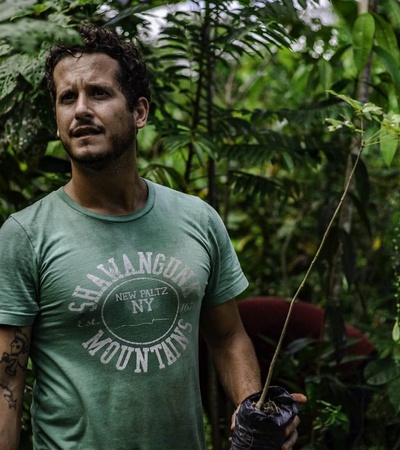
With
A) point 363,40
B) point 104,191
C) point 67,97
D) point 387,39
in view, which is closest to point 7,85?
point 67,97

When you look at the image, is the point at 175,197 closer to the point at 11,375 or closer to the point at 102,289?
the point at 102,289

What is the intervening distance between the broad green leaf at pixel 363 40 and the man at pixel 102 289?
951 millimetres

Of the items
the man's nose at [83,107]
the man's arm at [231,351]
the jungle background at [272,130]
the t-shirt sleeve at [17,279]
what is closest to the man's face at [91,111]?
the man's nose at [83,107]

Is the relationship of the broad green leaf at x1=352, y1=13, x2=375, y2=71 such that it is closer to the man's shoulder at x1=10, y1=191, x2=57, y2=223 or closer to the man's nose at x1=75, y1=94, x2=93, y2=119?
the man's nose at x1=75, y1=94, x2=93, y2=119

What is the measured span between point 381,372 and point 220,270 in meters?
0.97

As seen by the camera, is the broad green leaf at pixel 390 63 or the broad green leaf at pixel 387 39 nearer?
the broad green leaf at pixel 390 63

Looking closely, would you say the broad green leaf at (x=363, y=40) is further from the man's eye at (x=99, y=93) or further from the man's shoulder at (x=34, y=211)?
the man's shoulder at (x=34, y=211)

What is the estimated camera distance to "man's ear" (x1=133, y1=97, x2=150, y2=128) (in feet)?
6.66

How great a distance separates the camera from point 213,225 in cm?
207

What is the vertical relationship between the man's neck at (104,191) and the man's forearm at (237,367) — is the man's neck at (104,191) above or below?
above

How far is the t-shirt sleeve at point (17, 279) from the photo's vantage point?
1719 mm

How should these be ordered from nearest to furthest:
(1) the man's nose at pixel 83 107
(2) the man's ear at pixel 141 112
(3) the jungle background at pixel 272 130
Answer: (1) the man's nose at pixel 83 107
(2) the man's ear at pixel 141 112
(3) the jungle background at pixel 272 130

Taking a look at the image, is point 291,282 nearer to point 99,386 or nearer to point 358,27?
point 358,27

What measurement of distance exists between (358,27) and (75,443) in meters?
1.71
